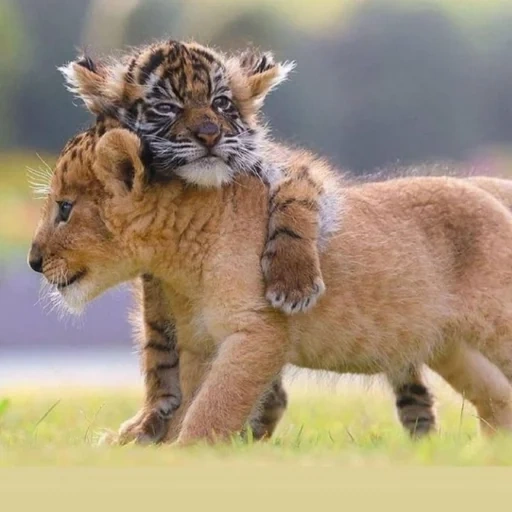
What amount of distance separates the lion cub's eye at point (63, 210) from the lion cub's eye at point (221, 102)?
877 mm

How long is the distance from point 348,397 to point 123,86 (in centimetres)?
540

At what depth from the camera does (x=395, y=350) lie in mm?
7508

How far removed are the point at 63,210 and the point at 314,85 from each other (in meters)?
13.3

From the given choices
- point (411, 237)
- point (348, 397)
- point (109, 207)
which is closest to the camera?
point (109, 207)

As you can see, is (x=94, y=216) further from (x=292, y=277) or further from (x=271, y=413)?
(x=271, y=413)

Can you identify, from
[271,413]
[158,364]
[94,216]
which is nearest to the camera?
[94,216]

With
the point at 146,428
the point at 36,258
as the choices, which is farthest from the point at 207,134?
the point at 146,428

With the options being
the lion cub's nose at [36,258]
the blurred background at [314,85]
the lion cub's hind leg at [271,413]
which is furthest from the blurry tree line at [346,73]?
the lion cub's nose at [36,258]

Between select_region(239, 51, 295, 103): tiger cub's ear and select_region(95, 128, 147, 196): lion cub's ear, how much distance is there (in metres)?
0.86

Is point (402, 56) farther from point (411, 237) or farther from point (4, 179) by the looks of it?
point (411, 237)

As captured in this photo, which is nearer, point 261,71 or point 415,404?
point 261,71

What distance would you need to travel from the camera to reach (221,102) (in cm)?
735

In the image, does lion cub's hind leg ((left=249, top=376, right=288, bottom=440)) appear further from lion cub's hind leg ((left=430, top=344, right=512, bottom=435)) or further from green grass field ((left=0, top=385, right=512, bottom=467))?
lion cub's hind leg ((left=430, top=344, right=512, bottom=435))

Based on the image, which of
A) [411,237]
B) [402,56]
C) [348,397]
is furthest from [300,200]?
[402,56]
